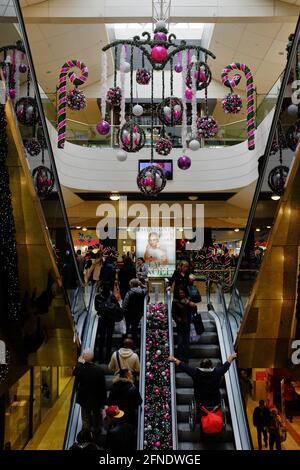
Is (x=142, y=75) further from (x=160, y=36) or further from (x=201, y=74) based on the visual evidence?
(x=201, y=74)

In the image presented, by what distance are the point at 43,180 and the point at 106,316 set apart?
280 centimetres

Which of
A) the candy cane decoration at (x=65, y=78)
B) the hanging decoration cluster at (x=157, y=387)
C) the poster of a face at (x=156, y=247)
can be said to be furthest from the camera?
the poster of a face at (x=156, y=247)

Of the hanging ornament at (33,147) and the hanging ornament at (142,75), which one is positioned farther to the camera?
the hanging ornament at (142,75)

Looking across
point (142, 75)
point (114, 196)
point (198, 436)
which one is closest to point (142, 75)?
point (142, 75)

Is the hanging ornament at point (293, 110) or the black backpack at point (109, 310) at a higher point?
the hanging ornament at point (293, 110)

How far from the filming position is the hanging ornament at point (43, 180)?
4.88 metres

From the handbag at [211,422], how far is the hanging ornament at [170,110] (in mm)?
4012

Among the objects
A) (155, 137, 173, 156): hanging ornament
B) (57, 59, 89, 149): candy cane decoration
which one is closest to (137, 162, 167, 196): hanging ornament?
(155, 137, 173, 156): hanging ornament

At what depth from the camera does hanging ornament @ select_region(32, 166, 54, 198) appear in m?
4.88

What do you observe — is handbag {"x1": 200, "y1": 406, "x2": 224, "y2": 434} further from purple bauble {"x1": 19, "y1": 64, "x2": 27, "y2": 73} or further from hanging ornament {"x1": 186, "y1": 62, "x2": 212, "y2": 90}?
hanging ornament {"x1": 186, "y1": 62, "x2": 212, "y2": 90}

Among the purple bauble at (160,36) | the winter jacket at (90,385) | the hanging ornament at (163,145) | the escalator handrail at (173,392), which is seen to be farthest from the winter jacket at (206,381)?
the purple bauble at (160,36)

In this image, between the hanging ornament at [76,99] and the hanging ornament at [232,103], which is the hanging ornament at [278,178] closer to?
the hanging ornament at [232,103]

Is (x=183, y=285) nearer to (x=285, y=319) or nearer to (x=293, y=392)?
(x=285, y=319)

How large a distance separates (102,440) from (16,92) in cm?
450
